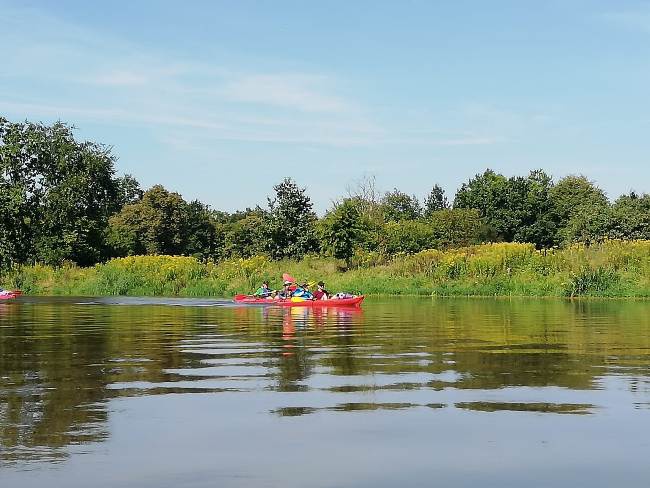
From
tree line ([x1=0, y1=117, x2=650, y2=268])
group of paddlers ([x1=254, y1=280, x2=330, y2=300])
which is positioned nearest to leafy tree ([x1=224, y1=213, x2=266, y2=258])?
tree line ([x1=0, y1=117, x2=650, y2=268])

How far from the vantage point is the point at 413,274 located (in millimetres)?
54812

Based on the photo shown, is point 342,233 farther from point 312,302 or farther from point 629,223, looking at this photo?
point 629,223

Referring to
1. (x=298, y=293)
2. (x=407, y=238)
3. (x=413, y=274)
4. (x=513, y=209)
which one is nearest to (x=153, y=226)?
(x=407, y=238)

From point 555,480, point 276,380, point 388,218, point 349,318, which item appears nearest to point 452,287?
point 349,318

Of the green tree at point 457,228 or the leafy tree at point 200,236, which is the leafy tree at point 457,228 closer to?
the green tree at point 457,228

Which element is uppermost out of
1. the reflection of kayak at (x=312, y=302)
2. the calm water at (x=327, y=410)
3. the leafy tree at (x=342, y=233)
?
the leafy tree at (x=342, y=233)

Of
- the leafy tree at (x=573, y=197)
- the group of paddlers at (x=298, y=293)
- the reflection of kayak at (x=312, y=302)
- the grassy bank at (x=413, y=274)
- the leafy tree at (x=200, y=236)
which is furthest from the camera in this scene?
the leafy tree at (x=200, y=236)

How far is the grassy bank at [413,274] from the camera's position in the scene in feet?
162

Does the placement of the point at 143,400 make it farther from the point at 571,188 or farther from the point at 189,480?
the point at 571,188

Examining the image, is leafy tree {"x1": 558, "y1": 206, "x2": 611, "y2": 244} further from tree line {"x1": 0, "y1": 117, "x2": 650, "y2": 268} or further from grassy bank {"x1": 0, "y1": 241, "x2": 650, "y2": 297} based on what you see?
grassy bank {"x1": 0, "y1": 241, "x2": 650, "y2": 297}

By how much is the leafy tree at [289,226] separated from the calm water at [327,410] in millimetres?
41177

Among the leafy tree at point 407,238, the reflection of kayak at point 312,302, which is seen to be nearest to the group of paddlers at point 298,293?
the reflection of kayak at point 312,302

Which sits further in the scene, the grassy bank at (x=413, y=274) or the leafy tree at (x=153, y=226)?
the leafy tree at (x=153, y=226)

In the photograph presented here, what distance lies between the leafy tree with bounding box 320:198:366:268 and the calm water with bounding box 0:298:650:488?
34073mm
